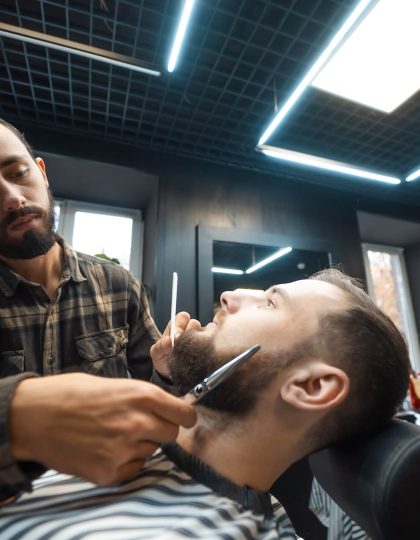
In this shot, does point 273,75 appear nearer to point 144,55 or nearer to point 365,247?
point 144,55

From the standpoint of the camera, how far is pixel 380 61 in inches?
64.7

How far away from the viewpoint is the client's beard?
779 millimetres

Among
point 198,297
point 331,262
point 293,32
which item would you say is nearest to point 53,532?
point 198,297

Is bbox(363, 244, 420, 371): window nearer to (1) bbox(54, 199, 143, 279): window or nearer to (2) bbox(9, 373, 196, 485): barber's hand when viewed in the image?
(1) bbox(54, 199, 143, 279): window

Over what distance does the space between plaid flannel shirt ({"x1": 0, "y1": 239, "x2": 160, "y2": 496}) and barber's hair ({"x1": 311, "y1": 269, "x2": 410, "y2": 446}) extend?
779mm

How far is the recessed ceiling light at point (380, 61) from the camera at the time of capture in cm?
141

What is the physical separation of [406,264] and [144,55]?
13.0 ft

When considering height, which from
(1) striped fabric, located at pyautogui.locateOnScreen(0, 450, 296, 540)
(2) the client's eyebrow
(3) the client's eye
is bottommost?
(1) striped fabric, located at pyautogui.locateOnScreen(0, 450, 296, 540)

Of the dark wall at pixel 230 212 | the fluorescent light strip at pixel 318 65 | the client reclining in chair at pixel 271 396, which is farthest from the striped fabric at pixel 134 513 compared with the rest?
the fluorescent light strip at pixel 318 65

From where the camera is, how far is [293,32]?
64.6 inches

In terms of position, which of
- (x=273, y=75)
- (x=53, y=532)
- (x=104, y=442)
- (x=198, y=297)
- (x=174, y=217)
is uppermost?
(x=273, y=75)

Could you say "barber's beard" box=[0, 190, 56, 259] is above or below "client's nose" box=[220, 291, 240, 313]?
above

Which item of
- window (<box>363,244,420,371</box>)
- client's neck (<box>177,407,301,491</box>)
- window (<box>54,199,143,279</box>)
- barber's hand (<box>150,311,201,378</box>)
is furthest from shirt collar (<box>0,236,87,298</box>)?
window (<box>363,244,420,371</box>)

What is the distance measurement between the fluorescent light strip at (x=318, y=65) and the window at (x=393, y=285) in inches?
92.1
